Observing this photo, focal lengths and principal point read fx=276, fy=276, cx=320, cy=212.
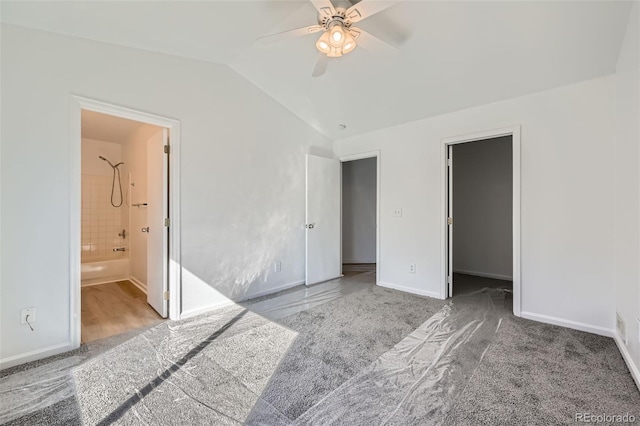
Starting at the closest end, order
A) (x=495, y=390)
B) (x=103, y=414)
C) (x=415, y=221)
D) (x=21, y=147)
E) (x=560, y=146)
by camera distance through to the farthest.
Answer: (x=103, y=414) < (x=495, y=390) < (x=21, y=147) < (x=560, y=146) < (x=415, y=221)

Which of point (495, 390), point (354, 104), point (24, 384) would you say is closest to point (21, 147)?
point (24, 384)

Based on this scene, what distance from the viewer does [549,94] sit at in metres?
2.72

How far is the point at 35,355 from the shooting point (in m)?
2.08

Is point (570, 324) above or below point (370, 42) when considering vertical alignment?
below

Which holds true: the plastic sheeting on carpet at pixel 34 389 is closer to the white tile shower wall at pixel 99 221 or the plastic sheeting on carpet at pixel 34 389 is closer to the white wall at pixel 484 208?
the white tile shower wall at pixel 99 221

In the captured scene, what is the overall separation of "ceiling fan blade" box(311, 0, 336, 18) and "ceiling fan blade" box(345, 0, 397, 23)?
0.35 ft

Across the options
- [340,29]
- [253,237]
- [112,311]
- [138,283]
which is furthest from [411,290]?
[138,283]

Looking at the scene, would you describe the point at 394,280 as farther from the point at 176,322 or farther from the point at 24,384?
the point at 24,384

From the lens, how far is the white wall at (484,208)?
4604 millimetres

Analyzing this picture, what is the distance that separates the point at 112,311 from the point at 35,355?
1046 mm

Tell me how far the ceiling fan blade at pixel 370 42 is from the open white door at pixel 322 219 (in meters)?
2.06

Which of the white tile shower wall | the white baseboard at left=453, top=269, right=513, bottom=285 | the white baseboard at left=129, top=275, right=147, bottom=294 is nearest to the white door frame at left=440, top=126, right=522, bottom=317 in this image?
the white baseboard at left=453, top=269, right=513, bottom=285

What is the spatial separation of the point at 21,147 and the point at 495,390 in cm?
366

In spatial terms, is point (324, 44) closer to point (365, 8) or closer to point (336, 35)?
point (336, 35)
